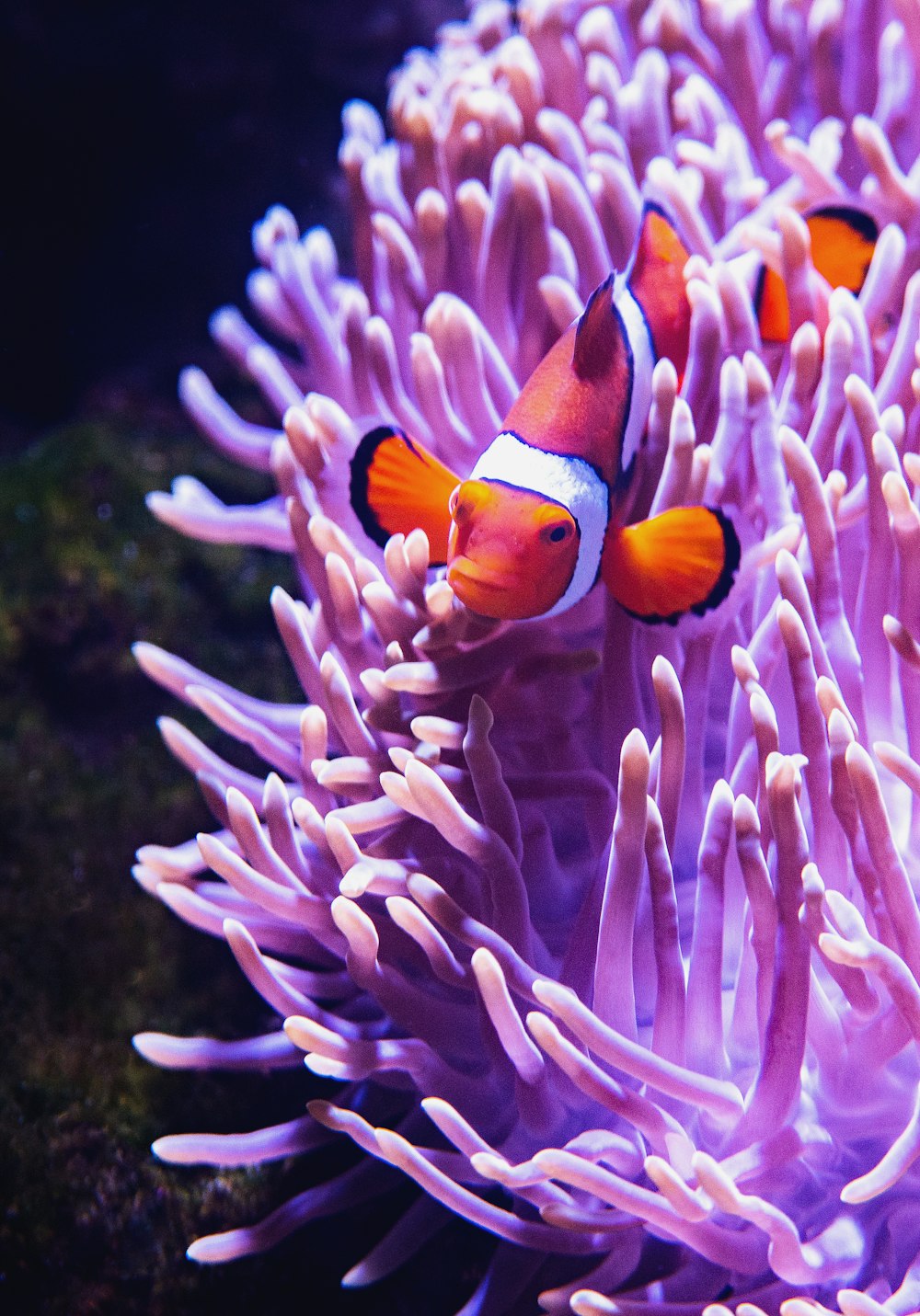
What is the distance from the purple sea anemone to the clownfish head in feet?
0.38

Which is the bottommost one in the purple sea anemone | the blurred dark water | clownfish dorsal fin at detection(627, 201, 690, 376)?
the purple sea anemone

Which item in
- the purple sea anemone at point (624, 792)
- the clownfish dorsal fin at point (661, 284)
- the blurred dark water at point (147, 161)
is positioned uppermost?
the blurred dark water at point (147, 161)

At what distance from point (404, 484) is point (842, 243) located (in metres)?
0.75

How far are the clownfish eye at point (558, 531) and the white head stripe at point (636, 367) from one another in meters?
0.20

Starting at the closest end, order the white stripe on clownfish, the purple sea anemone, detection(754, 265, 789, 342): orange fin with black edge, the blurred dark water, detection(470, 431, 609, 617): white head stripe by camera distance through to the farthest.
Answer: the purple sea anemone < detection(470, 431, 609, 617): white head stripe < the white stripe on clownfish < detection(754, 265, 789, 342): orange fin with black edge < the blurred dark water

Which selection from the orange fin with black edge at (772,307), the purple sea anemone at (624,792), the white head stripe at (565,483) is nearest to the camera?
the purple sea anemone at (624,792)

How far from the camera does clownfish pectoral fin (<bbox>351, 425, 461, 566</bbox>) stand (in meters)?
1.24

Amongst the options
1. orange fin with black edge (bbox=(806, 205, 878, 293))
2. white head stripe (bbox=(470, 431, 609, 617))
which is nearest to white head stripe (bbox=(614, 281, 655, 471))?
white head stripe (bbox=(470, 431, 609, 617))

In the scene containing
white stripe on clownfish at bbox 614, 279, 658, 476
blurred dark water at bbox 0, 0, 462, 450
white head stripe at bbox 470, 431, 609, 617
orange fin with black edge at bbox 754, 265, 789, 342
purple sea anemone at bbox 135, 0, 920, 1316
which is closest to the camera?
purple sea anemone at bbox 135, 0, 920, 1316

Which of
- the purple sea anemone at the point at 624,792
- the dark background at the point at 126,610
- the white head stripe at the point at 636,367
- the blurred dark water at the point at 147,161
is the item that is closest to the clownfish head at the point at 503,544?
the purple sea anemone at the point at 624,792

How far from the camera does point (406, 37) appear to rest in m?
2.89

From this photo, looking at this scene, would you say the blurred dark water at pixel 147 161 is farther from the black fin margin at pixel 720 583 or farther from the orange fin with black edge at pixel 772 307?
the black fin margin at pixel 720 583

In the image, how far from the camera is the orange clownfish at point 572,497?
1029mm

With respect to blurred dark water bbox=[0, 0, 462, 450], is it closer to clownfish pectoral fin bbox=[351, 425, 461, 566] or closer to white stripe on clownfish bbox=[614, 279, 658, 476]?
clownfish pectoral fin bbox=[351, 425, 461, 566]
